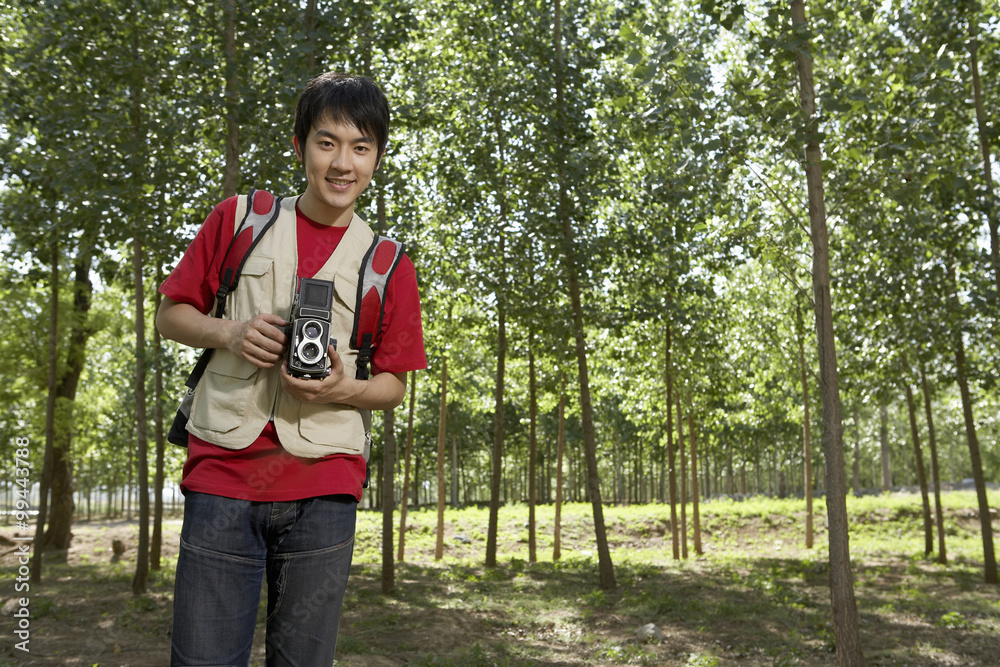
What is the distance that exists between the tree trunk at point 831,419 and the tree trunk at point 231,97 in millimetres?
5529

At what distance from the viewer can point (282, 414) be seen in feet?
6.07

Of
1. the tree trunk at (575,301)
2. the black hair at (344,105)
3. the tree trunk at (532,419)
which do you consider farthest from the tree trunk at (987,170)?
the black hair at (344,105)

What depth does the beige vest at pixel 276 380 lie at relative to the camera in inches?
71.7

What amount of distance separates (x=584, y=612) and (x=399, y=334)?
33.8 feet

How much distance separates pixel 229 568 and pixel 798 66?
6.57 meters

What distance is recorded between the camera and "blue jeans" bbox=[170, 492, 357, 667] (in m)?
1.71

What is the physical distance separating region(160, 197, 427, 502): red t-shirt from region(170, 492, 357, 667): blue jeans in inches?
1.4

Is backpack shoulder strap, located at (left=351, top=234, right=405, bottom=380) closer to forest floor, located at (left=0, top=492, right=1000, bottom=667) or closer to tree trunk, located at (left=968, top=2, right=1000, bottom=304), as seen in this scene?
forest floor, located at (left=0, top=492, right=1000, bottom=667)

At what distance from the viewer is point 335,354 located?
5.88 feet

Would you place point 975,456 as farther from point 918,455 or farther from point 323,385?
point 323,385

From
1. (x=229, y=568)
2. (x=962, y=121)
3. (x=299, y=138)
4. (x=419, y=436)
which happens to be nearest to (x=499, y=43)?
(x=962, y=121)
